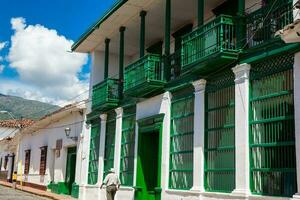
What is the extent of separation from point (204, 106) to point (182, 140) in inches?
57.1

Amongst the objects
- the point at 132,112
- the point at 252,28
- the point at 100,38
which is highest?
the point at 100,38

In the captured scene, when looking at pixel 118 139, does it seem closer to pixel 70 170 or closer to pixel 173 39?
pixel 173 39

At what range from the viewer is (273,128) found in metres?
9.30

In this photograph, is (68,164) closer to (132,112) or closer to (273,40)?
(132,112)

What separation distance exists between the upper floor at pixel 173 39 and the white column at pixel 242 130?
0.44 m

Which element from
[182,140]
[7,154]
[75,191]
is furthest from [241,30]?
[7,154]

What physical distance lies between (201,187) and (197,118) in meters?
1.66

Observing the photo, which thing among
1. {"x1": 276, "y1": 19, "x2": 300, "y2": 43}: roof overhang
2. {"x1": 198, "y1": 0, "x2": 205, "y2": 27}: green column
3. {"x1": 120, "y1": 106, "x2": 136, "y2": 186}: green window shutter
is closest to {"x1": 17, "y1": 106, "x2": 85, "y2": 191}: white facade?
{"x1": 120, "y1": 106, "x2": 136, "y2": 186}: green window shutter

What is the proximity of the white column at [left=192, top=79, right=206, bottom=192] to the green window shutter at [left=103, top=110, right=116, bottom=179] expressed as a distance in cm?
581

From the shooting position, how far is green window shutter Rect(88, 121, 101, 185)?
18359 millimetres

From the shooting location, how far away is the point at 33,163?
1163 inches

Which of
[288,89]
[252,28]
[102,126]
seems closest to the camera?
[288,89]

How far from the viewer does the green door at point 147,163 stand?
14.7 meters

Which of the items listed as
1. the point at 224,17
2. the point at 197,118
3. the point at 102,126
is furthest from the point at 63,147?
the point at 224,17
